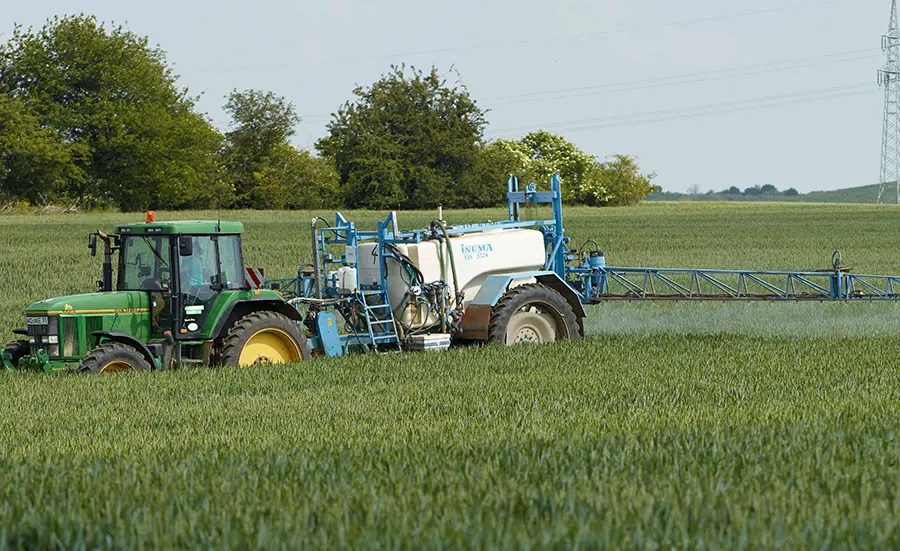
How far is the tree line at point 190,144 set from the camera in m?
Answer: 67.9

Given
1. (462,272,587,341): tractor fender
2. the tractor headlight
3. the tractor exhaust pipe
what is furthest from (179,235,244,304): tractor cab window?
Answer: (462,272,587,341): tractor fender

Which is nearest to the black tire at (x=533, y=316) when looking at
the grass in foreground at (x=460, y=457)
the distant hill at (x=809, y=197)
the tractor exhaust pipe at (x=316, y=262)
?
the grass in foreground at (x=460, y=457)

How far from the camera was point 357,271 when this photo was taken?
15016 millimetres

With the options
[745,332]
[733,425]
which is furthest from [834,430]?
Result: [745,332]

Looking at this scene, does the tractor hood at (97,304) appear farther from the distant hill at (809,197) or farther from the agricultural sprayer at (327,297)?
the distant hill at (809,197)

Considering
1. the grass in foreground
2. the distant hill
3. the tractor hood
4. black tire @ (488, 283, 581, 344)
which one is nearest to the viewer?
the grass in foreground

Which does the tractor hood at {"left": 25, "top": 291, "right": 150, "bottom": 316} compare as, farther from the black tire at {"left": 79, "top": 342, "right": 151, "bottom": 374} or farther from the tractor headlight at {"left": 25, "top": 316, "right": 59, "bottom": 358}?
the black tire at {"left": 79, "top": 342, "right": 151, "bottom": 374}

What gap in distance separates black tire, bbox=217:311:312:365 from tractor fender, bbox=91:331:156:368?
2.84 feet

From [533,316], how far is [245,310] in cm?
400

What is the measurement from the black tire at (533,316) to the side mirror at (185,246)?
161 inches

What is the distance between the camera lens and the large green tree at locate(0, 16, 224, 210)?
230 feet

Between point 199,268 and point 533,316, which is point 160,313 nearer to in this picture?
point 199,268

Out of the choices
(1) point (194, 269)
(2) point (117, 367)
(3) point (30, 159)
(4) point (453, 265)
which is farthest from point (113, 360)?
(3) point (30, 159)

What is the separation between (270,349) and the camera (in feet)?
45.3
